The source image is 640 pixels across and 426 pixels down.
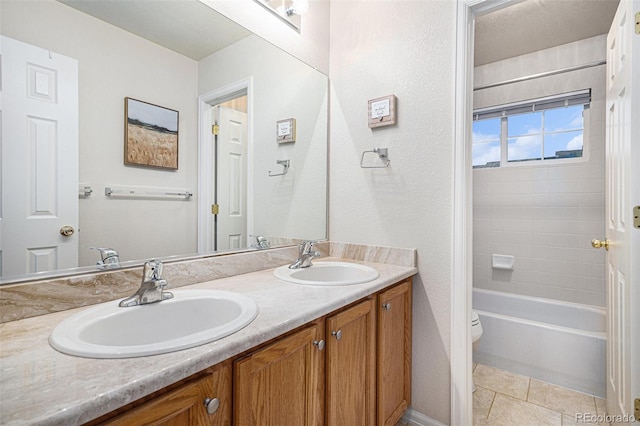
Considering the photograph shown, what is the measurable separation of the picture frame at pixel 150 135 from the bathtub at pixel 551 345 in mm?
2140

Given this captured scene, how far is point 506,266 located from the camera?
2719 mm

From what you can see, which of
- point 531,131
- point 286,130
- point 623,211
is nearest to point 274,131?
point 286,130

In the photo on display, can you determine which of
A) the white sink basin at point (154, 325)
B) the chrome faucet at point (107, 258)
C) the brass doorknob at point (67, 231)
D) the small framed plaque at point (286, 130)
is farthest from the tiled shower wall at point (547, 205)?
the brass doorknob at point (67, 231)

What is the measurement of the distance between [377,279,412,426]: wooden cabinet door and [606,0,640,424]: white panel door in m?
0.85

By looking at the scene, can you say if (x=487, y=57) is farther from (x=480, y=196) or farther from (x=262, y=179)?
(x=262, y=179)

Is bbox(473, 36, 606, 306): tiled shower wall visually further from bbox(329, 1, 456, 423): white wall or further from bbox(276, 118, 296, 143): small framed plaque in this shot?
bbox(276, 118, 296, 143): small framed plaque

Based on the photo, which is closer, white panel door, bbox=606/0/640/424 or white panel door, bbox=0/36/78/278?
white panel door, bbox=0/36/78/278

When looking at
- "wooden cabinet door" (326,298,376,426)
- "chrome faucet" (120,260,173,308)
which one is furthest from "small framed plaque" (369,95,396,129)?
"chrome faucet" (120,260,173,308)

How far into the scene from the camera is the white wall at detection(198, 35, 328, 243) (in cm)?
146

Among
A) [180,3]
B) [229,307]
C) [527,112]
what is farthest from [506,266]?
[180,3]

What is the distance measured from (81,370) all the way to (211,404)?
268mm

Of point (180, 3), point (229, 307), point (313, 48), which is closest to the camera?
point (229, 307)

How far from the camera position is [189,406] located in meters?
0.63

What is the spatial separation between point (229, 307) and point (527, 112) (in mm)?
2997
